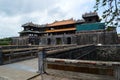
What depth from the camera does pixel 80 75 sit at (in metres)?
6.62

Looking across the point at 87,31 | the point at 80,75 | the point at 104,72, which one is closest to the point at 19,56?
the point at 80,75

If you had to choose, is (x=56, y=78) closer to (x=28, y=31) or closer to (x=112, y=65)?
(x=112, y=65)

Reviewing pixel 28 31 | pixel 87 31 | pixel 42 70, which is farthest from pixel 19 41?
pixel 42 70

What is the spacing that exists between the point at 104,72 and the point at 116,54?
73.5 feet

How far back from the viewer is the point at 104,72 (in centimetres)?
606

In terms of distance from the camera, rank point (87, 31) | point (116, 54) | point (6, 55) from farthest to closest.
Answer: point (87, 31), point (116, 54), point (6, 55)

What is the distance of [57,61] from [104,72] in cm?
241

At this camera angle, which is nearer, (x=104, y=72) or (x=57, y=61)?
(x=104, y=72)

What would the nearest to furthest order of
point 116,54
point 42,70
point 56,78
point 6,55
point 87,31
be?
point 56,78, point 42,70, point 6,55, point 116,54, point 87,31

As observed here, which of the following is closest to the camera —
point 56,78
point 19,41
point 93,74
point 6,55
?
point 93,74

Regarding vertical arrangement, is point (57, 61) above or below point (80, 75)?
above

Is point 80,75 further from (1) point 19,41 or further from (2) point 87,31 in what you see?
(1) point 19,41

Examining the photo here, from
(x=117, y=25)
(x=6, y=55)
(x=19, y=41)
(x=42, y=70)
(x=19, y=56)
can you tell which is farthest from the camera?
(x=19, y=41)

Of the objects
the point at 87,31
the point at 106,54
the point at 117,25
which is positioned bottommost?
the point at 106,54
